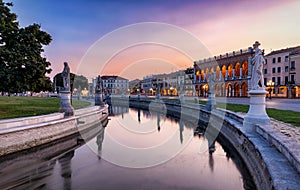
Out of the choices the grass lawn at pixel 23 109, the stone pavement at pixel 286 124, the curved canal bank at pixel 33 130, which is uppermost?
the grass lawn at pixel 23 109

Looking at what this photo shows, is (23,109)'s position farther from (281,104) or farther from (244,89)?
(244,89)

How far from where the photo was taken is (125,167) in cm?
916

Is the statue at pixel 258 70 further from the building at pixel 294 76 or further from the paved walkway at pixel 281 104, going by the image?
the building at pixel 294 76

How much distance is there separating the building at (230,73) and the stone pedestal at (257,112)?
129 feet

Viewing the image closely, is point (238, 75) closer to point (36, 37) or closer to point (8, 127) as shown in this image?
point (36, 37)

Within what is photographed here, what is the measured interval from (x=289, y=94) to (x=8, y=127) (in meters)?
55.0

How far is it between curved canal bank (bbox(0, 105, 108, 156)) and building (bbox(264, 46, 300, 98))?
4566 centimetres

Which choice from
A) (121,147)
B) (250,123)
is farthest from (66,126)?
(250,123)

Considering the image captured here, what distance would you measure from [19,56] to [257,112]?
14286 mm

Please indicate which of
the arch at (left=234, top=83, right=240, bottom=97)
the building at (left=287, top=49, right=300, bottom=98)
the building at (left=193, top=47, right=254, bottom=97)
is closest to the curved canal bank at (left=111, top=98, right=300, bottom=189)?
the building at (left=193, top=47, right=254, bottom=97)

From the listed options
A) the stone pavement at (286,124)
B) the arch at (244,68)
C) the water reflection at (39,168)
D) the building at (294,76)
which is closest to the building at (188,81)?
the arch at (244,68)

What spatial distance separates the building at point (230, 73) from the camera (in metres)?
52.7

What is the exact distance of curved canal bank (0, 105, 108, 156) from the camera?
981 centimetres

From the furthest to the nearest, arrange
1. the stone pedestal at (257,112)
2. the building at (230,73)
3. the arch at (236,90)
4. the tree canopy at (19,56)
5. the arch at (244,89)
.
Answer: the arch at (236,90), the arch at (244,89), the building at (230,73), the tree canopy at (19,56), the stone pedestal at (257,112)
